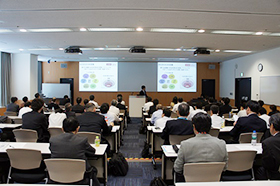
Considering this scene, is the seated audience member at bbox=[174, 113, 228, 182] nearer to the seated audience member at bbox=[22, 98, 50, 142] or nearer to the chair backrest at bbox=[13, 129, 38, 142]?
the chair backrest at bbox=[13, 129, 38, 142]

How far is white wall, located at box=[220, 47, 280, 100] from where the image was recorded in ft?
28.4

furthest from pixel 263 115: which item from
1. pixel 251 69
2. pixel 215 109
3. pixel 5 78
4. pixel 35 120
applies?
pixel 5 78

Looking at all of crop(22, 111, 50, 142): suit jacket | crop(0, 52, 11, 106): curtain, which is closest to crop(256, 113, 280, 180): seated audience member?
crop(22, 111, 50, 142): suit jacket

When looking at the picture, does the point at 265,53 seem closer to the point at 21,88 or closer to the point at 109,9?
the point at 109,9

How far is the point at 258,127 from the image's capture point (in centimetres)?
376

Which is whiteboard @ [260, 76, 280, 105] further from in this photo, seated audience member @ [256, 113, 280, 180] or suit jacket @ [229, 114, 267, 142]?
seated audience member @ [256, 113, 280, 180]

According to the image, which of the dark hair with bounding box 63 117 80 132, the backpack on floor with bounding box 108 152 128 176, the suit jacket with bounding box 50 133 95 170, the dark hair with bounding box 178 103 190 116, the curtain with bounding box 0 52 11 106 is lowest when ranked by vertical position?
the backpack on floor with bounding box 108 152 128 176

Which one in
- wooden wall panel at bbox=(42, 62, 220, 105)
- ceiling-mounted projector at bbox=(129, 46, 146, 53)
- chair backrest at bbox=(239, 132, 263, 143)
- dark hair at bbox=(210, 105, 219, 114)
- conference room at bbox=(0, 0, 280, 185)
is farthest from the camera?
wooden wall panel at bbox=(42, 62, 220, 105)

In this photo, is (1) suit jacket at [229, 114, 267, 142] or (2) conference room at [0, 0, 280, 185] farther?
(2) conference room at [0, 0, 280, 185]

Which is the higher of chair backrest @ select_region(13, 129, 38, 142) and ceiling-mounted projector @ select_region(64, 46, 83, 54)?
ceiling-mounted projector @ select_region(64, 46, 83, 54)

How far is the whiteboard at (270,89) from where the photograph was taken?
8297mm

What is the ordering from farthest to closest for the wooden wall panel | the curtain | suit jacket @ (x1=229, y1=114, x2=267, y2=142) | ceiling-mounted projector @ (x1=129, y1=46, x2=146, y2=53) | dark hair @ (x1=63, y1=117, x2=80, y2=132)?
the wooden wall panel → the curtain → ceiling-mounted projector @ (x1=129, y1=46, x2=146, y2=53) → suit jacket @ (x1=229, y1=114, x2=267, y2=142) → dark hair @ (x1=63, y1=117, x2=80, y2=132)

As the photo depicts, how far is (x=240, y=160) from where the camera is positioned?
8.87ft

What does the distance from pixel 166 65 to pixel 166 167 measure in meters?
10.6
